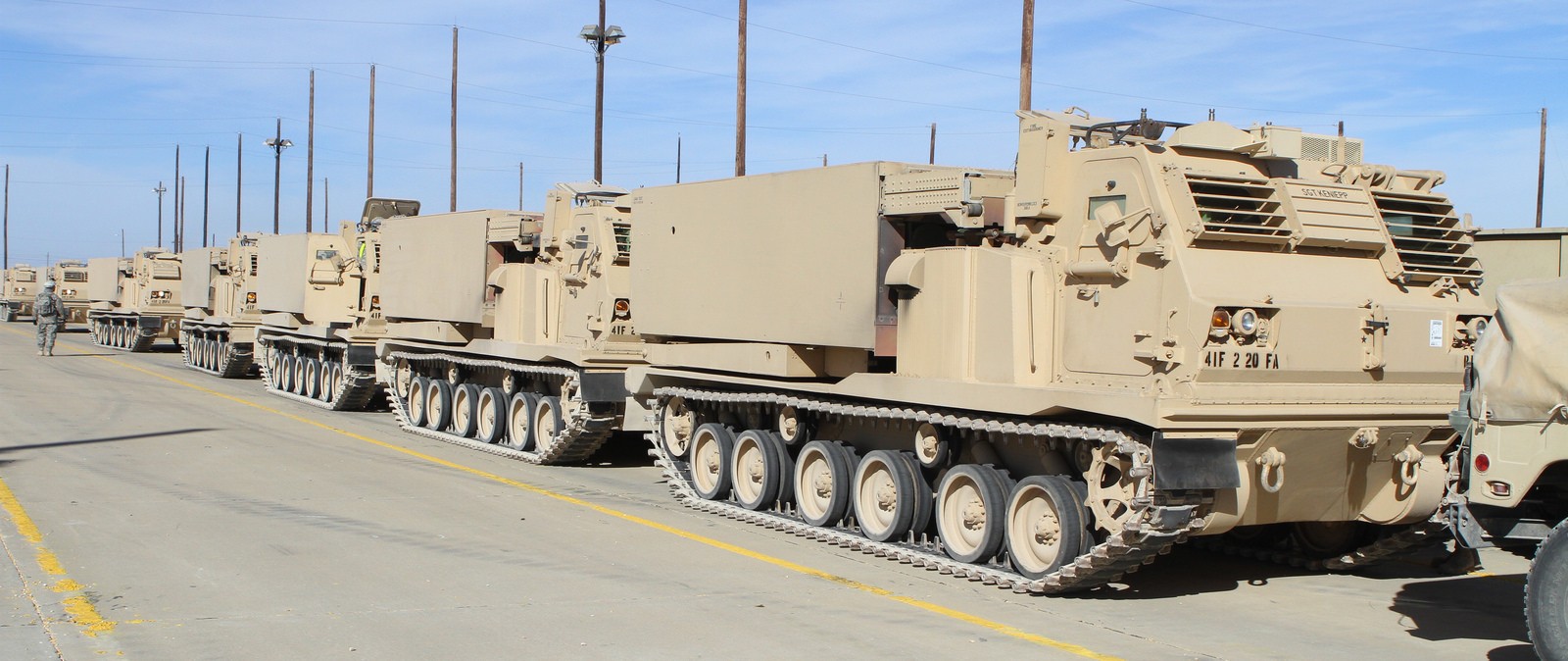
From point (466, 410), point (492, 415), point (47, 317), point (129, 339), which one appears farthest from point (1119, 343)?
point (129, 339)

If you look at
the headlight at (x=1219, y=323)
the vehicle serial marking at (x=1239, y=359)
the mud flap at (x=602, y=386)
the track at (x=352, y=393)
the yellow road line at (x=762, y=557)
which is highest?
the headlight at (x=1219, y=323)

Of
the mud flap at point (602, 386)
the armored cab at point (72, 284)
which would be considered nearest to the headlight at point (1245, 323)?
the mud flap at point (602, 386)

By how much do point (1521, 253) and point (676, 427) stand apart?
421 inches

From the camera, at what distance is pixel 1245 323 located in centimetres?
893

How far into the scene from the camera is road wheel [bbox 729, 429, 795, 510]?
12.8m

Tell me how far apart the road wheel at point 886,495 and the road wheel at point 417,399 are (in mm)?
11055

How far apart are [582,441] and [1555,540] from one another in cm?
1157

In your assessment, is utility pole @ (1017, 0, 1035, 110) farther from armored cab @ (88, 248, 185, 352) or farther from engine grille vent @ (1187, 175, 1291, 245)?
armored cab @ (88, 248, 185, 352)

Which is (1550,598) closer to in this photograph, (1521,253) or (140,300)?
(1521,253)

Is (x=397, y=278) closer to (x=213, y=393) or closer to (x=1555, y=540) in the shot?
(x=213, y=393)

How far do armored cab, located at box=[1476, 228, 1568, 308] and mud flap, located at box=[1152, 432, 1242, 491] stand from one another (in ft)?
31.8

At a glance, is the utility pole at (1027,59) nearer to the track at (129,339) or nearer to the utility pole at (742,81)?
the utility pole at (742,81)

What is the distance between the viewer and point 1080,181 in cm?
1006

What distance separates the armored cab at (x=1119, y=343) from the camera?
9109 millimetres
